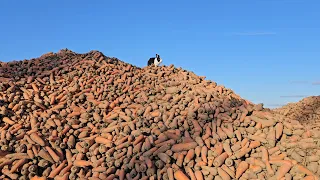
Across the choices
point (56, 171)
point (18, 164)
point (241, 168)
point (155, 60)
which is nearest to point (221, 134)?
point (241, 168)

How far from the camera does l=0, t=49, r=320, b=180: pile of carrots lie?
420 centimetres

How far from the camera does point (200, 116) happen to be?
15.9ft

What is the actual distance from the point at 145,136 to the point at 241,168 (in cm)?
129

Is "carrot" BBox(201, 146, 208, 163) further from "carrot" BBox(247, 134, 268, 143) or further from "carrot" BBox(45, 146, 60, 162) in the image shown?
"carrot" BBox(45, 146, 60, 162)

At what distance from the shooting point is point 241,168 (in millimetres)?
4180

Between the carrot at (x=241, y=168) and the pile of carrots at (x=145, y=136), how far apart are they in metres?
0.01

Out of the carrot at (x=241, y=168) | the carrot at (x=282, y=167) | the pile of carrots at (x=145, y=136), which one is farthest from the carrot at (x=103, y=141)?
the carrot at (x=282, y=167)

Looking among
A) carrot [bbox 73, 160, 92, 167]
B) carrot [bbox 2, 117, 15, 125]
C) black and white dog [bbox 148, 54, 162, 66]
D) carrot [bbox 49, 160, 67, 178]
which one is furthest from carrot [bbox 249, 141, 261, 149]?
black and white dog [bbox 148, 54, 162, 66]

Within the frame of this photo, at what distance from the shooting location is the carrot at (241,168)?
4.14 m

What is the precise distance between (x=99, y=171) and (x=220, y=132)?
159cm

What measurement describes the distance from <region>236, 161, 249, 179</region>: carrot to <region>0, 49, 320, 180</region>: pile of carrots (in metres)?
0.01

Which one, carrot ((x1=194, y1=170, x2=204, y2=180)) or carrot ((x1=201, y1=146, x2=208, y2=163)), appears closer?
carrot ((x1=194, y1=170, x2=204, y2=180))

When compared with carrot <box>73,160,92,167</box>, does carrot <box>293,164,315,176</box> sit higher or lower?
lower

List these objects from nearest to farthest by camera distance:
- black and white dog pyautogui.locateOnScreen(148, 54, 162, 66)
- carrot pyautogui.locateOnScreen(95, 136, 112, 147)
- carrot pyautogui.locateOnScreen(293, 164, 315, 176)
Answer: carrot pyautogui.locateOnScreen(293, 164, 315, 176) < carrot pyautogui.locateOnScreen(95, 136, 112, 147) < black and white dog pyautogui.locateOnScreen(148, 54, 162, 66)
